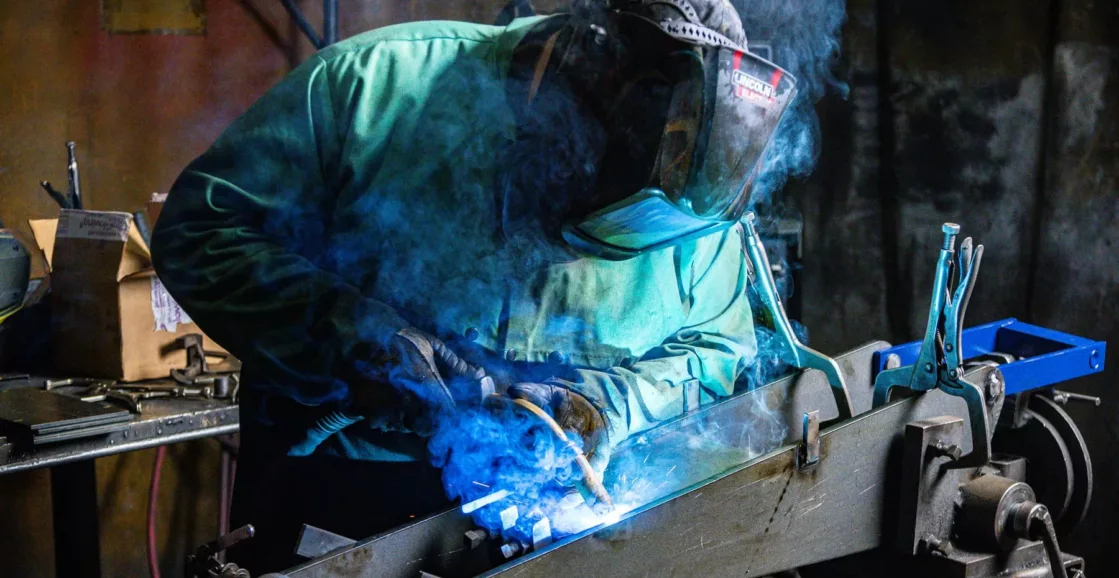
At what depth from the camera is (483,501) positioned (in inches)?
55.9

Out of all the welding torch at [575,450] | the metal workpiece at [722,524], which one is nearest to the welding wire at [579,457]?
the welding torch at [575,450]

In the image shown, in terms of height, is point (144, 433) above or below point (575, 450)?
below

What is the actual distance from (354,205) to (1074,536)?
3.06m

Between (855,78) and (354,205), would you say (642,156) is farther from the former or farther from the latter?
(855,78)

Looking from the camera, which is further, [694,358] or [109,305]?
[109,305]

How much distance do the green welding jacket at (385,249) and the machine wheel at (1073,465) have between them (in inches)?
35.8

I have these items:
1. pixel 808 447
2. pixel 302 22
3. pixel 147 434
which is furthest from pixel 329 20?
pixel 808 447

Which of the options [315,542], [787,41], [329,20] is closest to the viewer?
[315,542]

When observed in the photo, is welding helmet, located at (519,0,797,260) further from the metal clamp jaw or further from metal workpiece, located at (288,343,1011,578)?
metal workpiece, located at (288,343,1011,578)

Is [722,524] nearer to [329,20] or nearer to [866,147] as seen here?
[866,147]

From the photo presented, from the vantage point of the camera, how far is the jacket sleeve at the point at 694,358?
1729 mm

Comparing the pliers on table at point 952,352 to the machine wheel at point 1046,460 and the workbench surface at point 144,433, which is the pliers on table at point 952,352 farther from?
the workbench surface at point 144,433

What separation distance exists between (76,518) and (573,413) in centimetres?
269

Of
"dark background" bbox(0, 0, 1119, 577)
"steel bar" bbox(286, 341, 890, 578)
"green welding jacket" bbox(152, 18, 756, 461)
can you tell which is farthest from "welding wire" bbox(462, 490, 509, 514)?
"dark background" bbox(0, 0, 1119, 577)
